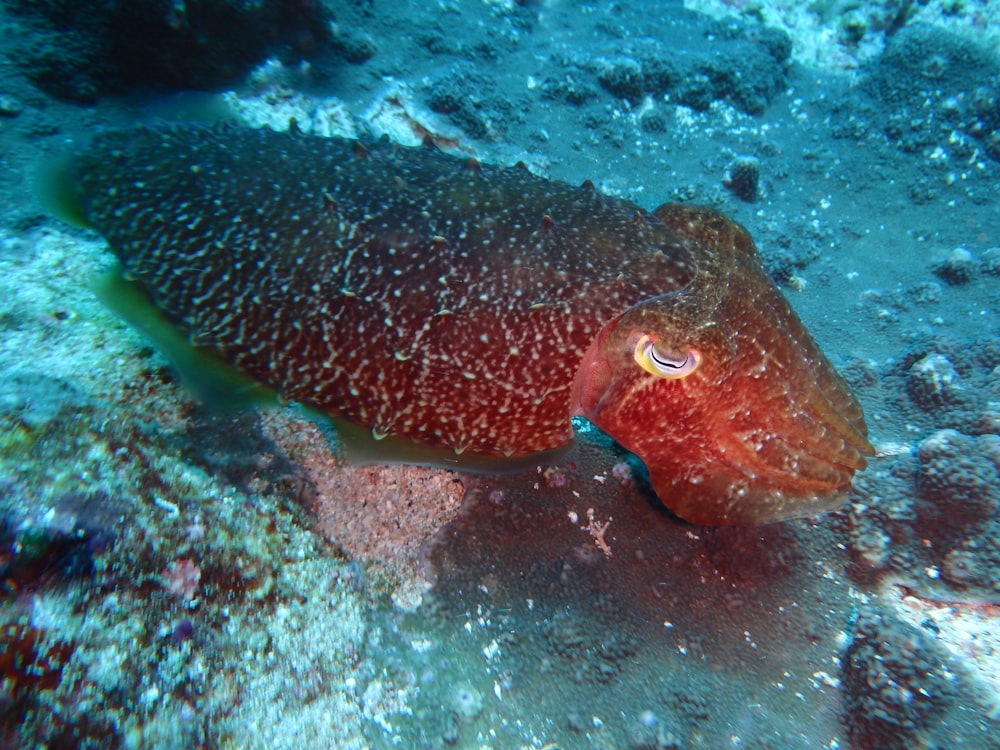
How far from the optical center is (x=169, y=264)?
319cm

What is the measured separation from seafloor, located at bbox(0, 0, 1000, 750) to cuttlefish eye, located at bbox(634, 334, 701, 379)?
1034 mm

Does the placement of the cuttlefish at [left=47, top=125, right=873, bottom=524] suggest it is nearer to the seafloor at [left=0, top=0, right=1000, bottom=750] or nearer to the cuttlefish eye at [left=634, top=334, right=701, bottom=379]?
the cuttlefish eye at [left=634, top=334, right=701, bottom=379]

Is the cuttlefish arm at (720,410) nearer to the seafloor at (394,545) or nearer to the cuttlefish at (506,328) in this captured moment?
the cuttlefish at (506,328)

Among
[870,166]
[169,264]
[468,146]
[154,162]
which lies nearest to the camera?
[169,264]

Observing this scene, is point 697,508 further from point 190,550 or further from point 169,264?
point 169,264

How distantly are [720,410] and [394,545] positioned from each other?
2.03 metres

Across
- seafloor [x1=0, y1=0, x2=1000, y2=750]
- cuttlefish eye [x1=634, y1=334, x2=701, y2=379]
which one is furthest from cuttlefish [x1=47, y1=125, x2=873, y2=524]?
seafloor [x1=0, y1=0, x2=1000, y2=750]

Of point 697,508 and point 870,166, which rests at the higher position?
point 870,166

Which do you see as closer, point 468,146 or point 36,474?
point 36,474

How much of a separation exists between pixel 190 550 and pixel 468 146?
579cm

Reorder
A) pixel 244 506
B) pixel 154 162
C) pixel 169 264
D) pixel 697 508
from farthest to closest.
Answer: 1. pixel 154 162
2. pixel 169 264
3. pixel 697 508
4. pixel 244 506

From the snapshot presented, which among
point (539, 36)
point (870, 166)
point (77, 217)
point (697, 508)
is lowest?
point (77, 217)

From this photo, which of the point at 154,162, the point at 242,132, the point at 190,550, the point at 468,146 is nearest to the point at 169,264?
the point at 154,162

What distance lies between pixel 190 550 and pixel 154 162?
267cm
